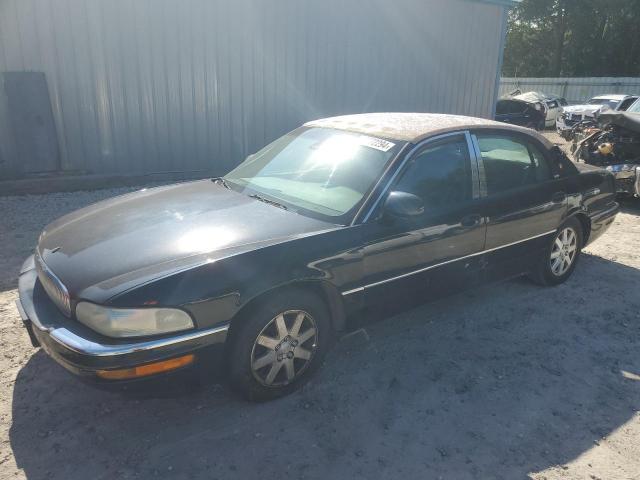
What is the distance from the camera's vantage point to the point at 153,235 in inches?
119

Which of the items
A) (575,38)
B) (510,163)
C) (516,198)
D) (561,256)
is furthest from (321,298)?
(575,38)

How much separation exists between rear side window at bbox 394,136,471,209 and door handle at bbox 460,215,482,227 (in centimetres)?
14

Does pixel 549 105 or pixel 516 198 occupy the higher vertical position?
pixel 516 198

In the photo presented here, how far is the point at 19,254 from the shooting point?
5246 millimetres

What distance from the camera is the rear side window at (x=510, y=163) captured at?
399 centimetres

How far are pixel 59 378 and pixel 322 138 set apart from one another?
8.11 feet

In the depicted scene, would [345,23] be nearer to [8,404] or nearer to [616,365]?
[616,365]

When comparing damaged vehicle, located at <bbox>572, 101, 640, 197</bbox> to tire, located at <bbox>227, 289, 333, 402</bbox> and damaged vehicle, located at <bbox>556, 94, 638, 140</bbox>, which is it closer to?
tire, located at <bbox>227, 289, 333, 402</bbox>

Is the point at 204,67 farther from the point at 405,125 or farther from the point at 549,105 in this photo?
the point at 549,105

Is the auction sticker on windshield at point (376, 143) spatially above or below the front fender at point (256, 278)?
above

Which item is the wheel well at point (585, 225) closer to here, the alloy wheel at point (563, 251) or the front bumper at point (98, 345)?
the alloy wheel at point (563, 251)

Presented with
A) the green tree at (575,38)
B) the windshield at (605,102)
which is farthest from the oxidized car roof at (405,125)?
the green tree at (575,38)

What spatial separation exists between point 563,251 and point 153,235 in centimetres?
373

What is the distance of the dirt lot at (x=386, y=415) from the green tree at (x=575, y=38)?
36266mm
